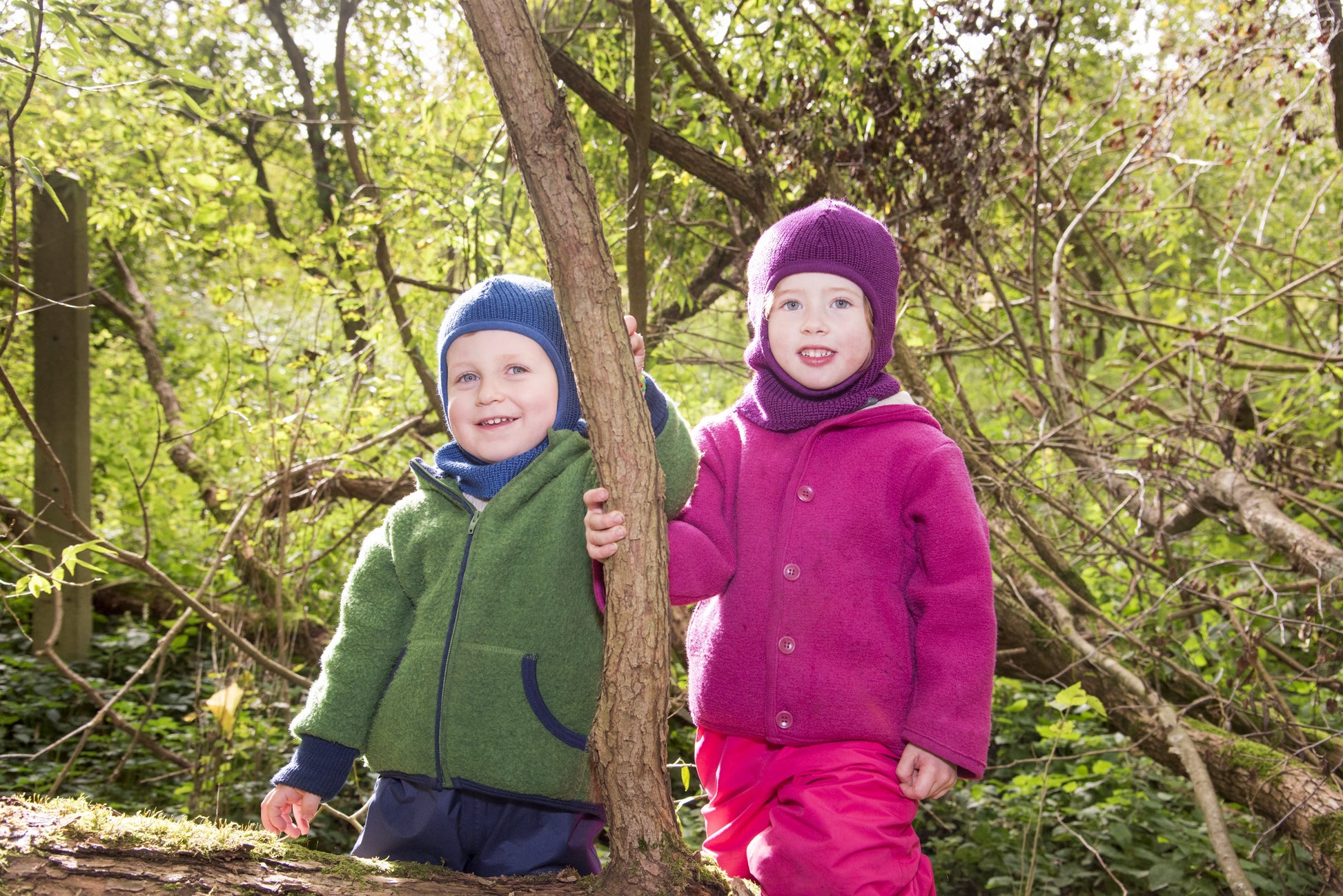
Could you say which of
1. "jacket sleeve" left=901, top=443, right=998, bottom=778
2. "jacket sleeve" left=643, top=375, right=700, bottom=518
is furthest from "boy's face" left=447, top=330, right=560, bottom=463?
"jacket sleeve" left=901, top=443, right=998, bottom=778

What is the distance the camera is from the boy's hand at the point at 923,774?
172cm

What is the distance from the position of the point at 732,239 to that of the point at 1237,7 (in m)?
1.97

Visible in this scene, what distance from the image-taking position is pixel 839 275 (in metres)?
1.98

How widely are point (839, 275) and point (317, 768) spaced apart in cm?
135

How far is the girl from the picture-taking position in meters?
1.74

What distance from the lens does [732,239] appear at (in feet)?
14.1

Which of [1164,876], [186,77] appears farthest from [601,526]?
[1164,876]

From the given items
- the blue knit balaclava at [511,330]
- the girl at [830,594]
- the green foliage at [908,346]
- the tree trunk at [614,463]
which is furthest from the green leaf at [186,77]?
the girl at [830,594]

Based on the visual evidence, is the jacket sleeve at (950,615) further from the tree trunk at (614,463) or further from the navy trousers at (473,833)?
the navy trousers at (473,833)

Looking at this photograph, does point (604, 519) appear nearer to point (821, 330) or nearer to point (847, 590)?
point (847, 590)

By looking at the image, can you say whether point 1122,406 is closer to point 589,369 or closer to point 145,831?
point 589,369

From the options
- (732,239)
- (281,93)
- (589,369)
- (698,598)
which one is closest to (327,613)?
(732,239)

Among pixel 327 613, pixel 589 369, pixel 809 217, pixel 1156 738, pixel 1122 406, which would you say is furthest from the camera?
pixel 1122 406

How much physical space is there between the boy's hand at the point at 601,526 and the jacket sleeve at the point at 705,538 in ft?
0.72
